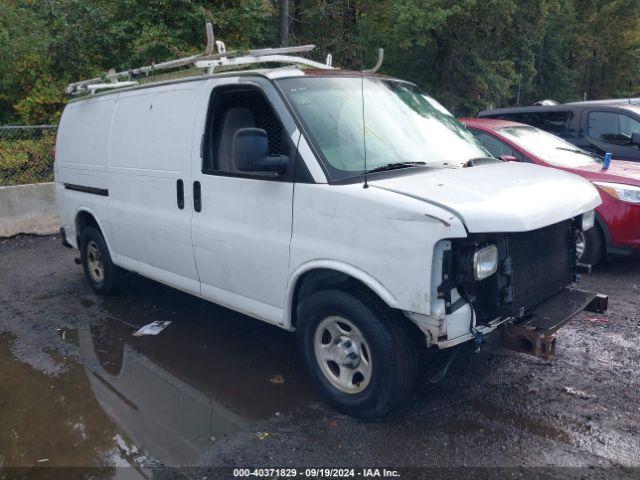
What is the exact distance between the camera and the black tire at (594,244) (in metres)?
6.78

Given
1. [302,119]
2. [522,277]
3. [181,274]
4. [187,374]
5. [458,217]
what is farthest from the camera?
[181,274]

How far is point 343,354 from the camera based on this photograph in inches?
152

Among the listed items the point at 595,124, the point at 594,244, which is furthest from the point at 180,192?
the point at 595,124

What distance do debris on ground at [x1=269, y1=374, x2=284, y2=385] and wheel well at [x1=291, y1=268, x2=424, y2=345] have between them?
55 centimetres

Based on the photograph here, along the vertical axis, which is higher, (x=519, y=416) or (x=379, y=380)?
(x=379, y=380)

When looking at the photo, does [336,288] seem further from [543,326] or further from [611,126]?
[611,126]

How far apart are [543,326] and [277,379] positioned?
6.49 feet

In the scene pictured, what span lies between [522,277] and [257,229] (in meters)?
1.81

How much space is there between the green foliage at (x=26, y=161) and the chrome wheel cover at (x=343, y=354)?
26.0 ft

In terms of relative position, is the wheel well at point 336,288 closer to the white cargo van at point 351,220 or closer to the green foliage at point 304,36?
the white cargo van at point 351,220

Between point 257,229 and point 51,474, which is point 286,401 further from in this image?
point 51,474

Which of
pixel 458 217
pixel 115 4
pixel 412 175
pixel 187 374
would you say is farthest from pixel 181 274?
pixel 115 4

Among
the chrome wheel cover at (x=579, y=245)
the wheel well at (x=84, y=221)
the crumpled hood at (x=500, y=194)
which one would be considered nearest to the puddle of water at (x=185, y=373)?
the wheel well at (x=84, y=221)

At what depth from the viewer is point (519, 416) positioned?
3898mm
